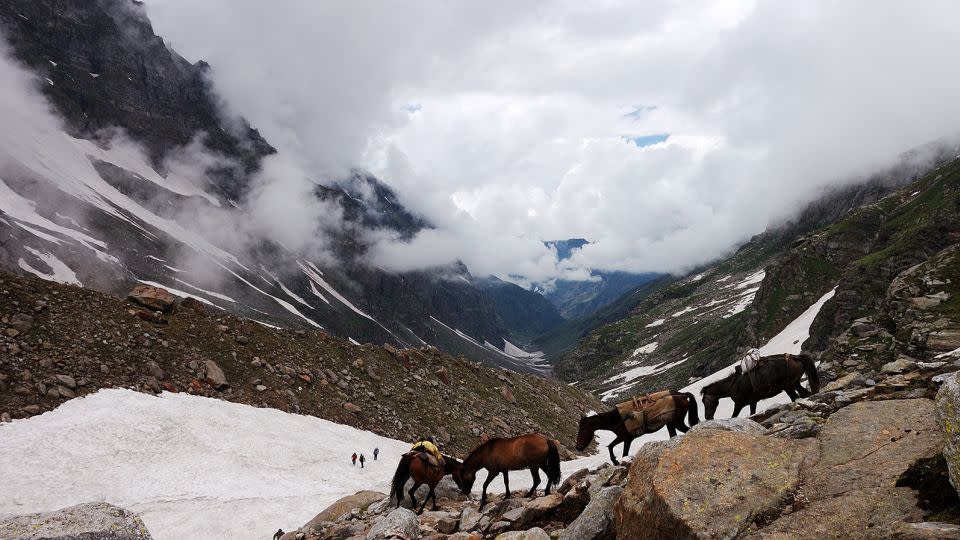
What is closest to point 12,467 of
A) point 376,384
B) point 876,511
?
point 376,384

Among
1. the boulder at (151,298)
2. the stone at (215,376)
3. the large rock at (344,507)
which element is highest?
the boulder at (151,298)

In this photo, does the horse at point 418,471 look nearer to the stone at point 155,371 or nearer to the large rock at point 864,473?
the large rock at point 864,473

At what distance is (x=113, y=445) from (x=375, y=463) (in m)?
18.6

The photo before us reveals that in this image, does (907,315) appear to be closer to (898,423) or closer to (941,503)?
(898,423)

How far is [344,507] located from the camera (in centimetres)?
2320

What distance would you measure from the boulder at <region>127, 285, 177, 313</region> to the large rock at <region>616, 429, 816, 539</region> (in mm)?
51170

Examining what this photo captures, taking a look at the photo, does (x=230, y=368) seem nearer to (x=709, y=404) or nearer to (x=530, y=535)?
(x=709, y=404)

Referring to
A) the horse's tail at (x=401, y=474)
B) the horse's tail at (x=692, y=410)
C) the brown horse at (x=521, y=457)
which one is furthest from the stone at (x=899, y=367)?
the horse's tail at (x=401, y=474)

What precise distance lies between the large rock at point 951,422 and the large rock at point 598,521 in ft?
18.2

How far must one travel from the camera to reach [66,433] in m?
34.5

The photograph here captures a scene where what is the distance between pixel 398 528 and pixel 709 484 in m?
9.73

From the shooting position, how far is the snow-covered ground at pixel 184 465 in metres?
29.9

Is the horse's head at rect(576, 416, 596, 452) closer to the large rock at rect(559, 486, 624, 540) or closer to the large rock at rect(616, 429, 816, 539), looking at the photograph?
the large rock at rect(559, 486, 624, 540)

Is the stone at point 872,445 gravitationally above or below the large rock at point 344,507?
above
